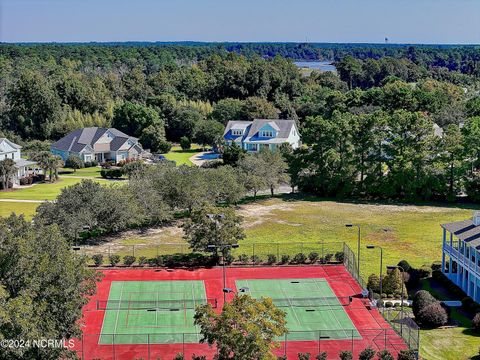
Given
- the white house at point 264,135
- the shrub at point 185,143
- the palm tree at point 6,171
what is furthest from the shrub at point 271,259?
the shrub at point 185,143

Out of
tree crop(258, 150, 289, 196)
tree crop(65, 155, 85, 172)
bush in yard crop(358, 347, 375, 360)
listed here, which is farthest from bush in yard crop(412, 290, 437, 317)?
tree crop(65, 155, 85, 172)

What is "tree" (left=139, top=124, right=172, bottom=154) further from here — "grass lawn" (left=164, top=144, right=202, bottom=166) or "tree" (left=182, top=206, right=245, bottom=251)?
"tree" (left=182, top=206, right=245, bottom=251)

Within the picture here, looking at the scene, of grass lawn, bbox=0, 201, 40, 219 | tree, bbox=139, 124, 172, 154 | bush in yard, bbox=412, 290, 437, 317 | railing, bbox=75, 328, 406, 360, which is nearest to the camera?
railing, bbox=75, 328, 406, 360

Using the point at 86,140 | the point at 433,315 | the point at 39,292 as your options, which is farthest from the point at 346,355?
the point at 86,140

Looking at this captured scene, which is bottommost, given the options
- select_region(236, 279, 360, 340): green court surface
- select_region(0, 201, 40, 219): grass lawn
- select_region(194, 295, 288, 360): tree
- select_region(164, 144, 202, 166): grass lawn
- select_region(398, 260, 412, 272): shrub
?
select_region(236, 279, 360, 340): green court surface

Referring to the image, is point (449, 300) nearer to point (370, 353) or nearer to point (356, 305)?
point (356, 305)

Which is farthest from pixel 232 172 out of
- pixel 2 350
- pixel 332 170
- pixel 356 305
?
pixel 2 350
